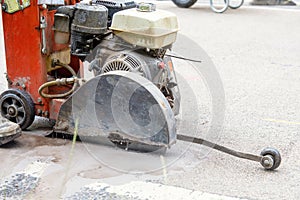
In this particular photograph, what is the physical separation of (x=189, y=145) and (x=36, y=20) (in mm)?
→ 1750

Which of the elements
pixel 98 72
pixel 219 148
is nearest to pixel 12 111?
pixel 98 72

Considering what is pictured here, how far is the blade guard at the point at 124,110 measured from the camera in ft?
14.9

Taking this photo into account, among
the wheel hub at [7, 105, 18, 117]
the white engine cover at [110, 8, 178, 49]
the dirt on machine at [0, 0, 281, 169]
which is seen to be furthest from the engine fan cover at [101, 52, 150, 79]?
the wheel hub at [7, 105, 18, 117]

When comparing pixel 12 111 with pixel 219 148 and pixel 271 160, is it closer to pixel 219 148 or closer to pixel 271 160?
pixel 219 148

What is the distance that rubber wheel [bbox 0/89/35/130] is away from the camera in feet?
16.8

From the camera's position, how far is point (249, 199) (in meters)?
4.09

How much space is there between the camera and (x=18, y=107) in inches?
205

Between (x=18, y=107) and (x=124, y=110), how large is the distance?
115 centimetres

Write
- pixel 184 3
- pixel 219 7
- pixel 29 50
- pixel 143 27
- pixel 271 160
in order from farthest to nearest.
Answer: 1. pixel 219 7
2. pixel 184 3
3. pixel 29 50
4. pixel 143 27
5. pixel 271 160

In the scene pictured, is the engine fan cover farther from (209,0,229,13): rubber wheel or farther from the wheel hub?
(209,0,229,13): rubber wheel

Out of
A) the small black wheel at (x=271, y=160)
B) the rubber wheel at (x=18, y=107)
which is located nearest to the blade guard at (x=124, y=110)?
the rubber wheel at (x=18, y=107)

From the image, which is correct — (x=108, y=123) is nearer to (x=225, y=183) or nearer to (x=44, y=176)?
(x=44, y=176)

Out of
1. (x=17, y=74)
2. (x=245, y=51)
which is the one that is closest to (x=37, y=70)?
(x=17, y=74)

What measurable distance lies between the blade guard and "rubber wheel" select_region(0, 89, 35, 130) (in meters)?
0.47
